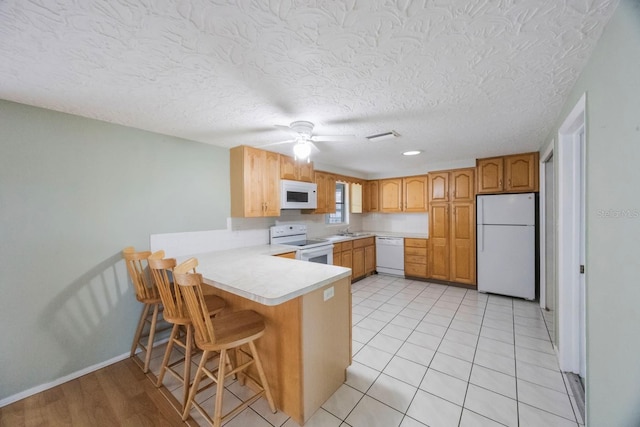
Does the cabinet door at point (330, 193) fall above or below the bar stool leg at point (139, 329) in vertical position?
above

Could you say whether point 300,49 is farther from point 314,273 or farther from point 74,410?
point 74,410

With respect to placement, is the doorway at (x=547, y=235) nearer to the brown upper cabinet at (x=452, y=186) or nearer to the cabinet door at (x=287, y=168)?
the brown upper cabinet at (x=452, y=186)

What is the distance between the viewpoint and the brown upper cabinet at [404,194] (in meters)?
4.82

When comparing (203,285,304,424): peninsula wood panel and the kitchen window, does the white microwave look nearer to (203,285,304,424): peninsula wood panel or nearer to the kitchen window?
the kitchen window

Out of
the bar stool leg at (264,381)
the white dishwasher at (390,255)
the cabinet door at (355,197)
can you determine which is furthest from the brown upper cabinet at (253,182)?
the white dishwasher at (390,255)

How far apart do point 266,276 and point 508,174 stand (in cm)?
402

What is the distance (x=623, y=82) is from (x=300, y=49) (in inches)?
55.6

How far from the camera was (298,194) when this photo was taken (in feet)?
12.2

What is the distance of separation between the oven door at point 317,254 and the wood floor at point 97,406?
1.97m

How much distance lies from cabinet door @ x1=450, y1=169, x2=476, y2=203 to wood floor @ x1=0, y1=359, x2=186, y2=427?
4566mm

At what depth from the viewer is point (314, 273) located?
6.05 ft

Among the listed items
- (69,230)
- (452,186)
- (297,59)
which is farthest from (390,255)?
(69,230)

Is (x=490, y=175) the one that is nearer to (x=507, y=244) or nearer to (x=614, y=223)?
(x=507, y=244)

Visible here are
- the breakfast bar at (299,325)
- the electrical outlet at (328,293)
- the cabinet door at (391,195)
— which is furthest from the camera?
the cabinet door at (391,195)
